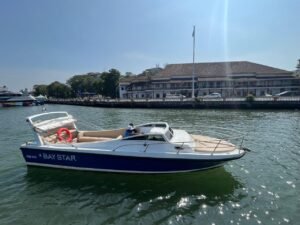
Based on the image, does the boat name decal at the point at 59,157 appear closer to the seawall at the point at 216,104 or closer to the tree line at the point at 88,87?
the seawall at the point at 216,104

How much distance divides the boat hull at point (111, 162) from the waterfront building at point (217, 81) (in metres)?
62.0

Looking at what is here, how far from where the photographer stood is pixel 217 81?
7075 centimetres

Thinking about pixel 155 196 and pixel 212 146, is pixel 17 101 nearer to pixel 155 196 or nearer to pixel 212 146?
pixel 212 146

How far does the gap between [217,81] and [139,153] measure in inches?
2596

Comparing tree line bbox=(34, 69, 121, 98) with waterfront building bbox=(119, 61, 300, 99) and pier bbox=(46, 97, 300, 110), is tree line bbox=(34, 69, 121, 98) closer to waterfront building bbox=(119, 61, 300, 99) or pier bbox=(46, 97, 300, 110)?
waterfront building bbox=(119, 61, 300, 99)

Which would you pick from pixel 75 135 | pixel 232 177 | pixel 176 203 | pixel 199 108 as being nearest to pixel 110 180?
pixel 176 203

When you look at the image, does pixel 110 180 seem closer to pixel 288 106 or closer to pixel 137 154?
pixel 137 154

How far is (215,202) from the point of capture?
7.67 meters

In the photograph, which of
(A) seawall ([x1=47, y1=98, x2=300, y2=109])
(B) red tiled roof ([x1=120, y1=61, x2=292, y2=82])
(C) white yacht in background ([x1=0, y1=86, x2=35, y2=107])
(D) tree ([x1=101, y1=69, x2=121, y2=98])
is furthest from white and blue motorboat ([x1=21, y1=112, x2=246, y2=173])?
(D) tree ([x1=101, y1=69, x2=121, y2=98])

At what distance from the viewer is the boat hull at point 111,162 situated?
886 cm

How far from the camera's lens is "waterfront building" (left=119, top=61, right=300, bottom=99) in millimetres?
67750

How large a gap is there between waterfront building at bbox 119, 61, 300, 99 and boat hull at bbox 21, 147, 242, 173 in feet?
203

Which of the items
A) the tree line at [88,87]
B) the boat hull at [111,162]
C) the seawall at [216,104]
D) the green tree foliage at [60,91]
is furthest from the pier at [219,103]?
the green tree foliage at [60,91]

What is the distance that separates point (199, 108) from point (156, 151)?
3690 cm
